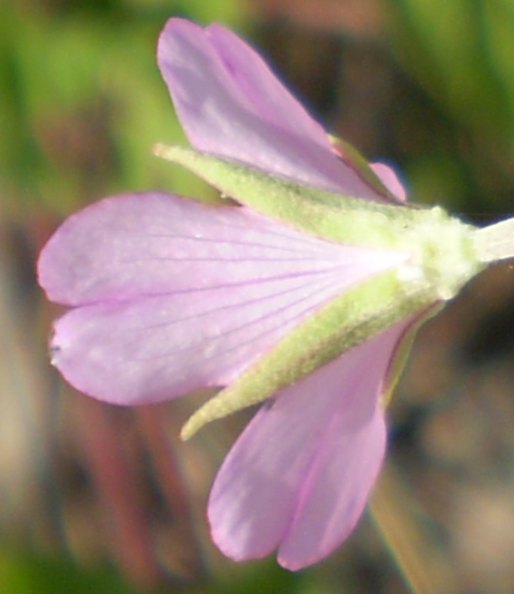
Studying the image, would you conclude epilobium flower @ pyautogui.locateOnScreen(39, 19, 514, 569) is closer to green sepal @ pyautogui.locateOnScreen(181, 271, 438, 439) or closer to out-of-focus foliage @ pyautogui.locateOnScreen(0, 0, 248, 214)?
green sepal @ pyautogui.locateOnScreen(181, 271, 438, 439)

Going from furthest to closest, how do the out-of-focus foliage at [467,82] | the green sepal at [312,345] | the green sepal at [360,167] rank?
the out-of-focus foliage at [467,82] < the green sepal at [360,167] < the green sepal at [312,345]

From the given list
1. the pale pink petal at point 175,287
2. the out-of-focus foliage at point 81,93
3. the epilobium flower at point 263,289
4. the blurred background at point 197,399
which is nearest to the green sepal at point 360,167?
the epilobium flower at point 263,289

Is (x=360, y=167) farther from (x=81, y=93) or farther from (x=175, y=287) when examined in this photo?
(x=81, y=93)

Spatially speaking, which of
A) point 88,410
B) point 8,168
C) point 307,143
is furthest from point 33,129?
point 307,143

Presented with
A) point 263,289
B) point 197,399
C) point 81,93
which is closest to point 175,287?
point 263,289

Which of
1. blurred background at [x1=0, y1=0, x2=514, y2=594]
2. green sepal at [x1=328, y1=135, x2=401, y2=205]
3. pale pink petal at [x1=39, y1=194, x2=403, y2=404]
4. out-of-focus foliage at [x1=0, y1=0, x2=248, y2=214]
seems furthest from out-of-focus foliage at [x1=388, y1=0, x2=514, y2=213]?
pale pink petal at [x1=39, y1=194, x2=403, y2=404]

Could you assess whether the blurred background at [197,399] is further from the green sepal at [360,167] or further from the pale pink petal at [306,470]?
the green sepal at [360,167]
